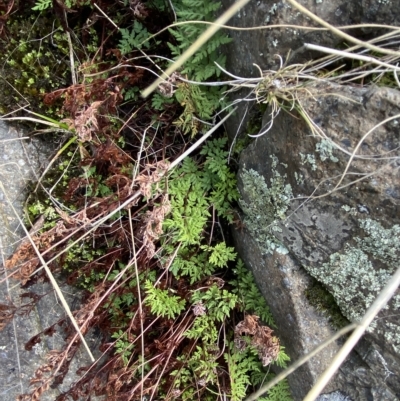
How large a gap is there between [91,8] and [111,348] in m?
2.20

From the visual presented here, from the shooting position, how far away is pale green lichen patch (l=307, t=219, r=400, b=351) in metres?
2.15

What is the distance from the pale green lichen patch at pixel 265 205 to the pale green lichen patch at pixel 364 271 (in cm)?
30

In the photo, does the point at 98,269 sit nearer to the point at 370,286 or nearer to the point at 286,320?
the point at 286,320

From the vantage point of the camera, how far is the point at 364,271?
2289 millimetres

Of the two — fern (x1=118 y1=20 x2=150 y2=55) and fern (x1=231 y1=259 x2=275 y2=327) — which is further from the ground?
fern (x1=118 y1=20 x2=150 y2=55)

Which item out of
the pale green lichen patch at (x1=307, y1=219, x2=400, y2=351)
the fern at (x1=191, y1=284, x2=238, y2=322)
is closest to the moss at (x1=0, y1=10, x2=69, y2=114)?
the fern at (x1=191, y1=284, x2=238, y2=322)

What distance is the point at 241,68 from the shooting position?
2.43 meters

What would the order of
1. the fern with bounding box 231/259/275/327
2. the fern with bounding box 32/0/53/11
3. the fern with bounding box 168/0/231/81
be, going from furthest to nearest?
1. the fern with bounding box 231/259/275/327
2. the fern with bounding box 32/0/53/11
3. the fern with bounding box 168/0/231/81

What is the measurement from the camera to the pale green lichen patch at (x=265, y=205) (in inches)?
94.7

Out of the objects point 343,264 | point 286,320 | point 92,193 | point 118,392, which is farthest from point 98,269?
point 343,264

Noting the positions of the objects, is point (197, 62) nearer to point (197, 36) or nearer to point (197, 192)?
point (197, 36)

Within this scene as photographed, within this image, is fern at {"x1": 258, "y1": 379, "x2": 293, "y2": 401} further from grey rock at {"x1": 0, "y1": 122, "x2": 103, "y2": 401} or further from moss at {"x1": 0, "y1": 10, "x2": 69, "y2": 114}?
moss at {"x1": 0, "y1": 10, "x2": 69, "y2": 114}

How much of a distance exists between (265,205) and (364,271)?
0.62 m

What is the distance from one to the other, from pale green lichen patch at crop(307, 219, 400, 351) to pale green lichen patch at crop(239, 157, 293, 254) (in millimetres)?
299
